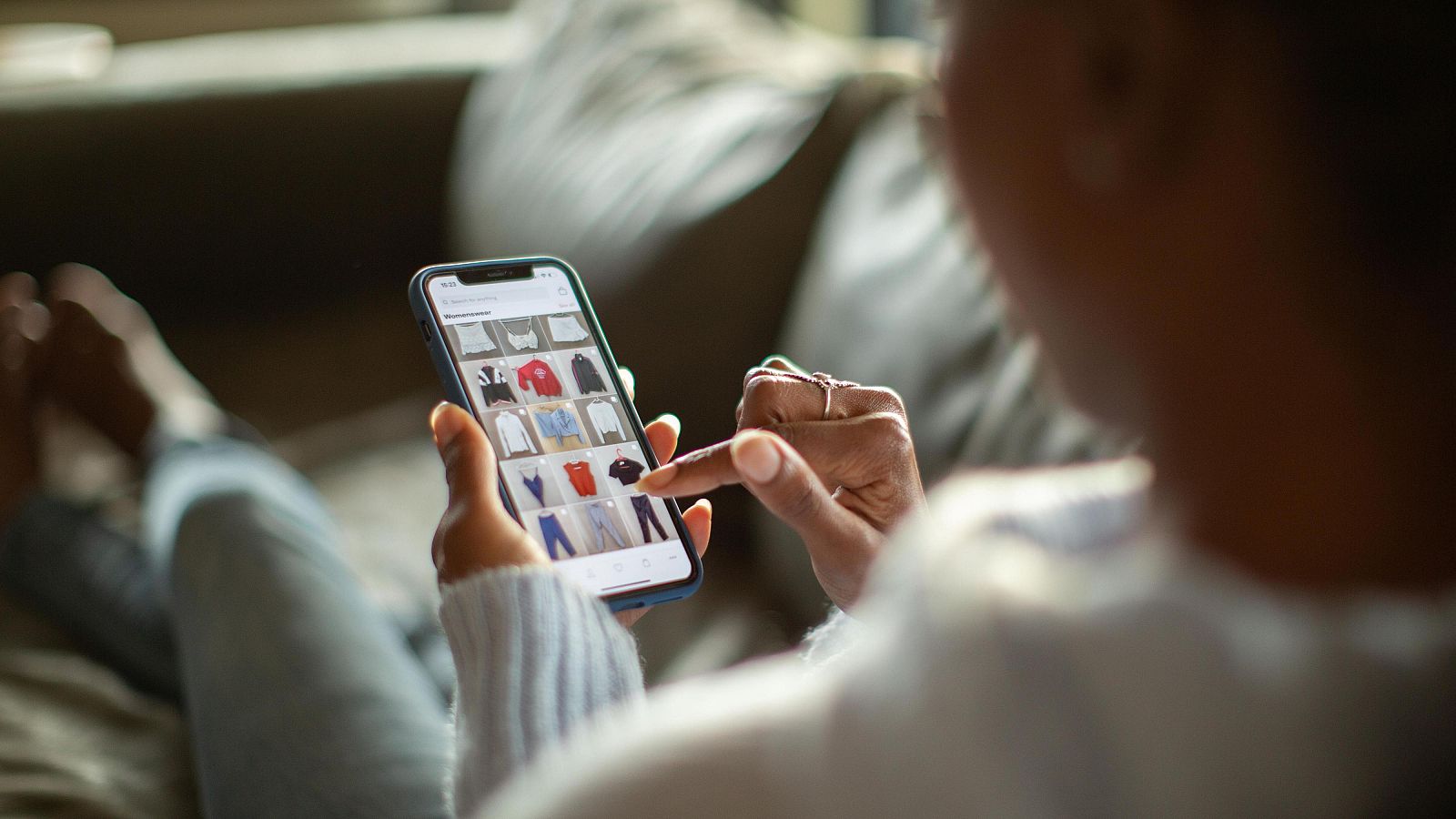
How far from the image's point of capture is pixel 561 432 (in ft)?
1.42

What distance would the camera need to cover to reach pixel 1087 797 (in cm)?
22

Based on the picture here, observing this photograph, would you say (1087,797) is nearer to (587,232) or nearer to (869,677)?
(869,677)

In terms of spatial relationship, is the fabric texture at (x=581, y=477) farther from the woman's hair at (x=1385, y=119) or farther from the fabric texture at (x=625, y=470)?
the woman's hair at (x=1385, y=119)

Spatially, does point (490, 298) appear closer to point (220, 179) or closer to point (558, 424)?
point (558, 424)

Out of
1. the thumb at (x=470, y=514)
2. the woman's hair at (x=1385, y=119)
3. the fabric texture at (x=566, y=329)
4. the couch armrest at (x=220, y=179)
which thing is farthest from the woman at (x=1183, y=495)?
the couch armrest at (x=220, y=179)

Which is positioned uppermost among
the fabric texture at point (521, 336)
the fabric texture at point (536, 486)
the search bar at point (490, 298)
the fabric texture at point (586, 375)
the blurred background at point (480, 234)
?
the blurred background at point (480, 234)

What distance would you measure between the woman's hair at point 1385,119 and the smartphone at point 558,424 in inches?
10.0

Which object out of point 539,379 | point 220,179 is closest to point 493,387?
point 539,379

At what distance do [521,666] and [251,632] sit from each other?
35cm

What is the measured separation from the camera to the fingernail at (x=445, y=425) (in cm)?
41

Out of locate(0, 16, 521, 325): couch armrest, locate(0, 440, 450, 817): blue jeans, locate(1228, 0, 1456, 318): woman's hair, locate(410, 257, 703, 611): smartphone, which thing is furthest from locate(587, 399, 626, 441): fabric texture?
locate(0, 16, 521, 325): couch armrest

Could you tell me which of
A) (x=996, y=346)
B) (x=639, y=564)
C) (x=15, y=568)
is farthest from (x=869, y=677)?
(x=15, y=568)

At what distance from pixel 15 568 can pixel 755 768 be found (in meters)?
0.76

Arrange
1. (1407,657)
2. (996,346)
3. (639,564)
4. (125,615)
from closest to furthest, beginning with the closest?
(1407,657), (639,564), (996,346), (125,615)
